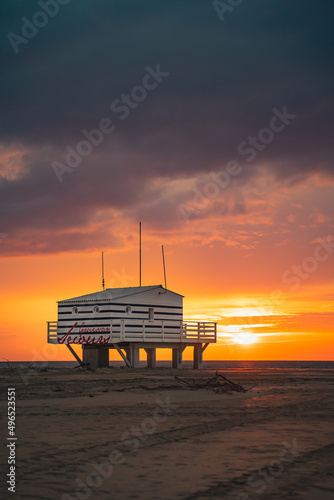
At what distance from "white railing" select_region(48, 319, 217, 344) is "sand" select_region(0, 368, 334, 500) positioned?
70.5 ft

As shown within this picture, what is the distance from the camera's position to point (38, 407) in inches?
513

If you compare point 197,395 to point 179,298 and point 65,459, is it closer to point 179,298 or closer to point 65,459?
point 65,459

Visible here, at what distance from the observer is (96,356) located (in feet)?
125

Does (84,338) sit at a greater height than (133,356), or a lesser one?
greater

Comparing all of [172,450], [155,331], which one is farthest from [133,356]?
[172,450]

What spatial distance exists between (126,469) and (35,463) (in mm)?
1052

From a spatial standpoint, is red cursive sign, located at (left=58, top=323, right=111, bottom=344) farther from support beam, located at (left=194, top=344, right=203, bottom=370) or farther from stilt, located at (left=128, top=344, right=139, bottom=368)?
support beam, located at (left=194, top=344, right=203, bottom=370)

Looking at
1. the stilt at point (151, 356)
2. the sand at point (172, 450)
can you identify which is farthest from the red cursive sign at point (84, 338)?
the sand at point (172, 450)

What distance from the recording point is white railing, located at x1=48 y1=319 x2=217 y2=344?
3594 centimetres

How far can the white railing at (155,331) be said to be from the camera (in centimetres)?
3594

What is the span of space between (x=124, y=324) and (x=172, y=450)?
28.5 meters

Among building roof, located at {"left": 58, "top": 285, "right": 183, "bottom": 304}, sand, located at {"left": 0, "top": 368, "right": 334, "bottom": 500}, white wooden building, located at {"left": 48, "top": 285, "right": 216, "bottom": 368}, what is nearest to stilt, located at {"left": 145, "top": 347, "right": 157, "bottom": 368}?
white wooden building, located at {"left": 48, "top": 285, "right": 216, "bottom": 368}

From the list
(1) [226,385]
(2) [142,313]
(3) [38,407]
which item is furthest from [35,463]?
(2) [142,313]

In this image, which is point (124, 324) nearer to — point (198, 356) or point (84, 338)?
point (84, 338)
